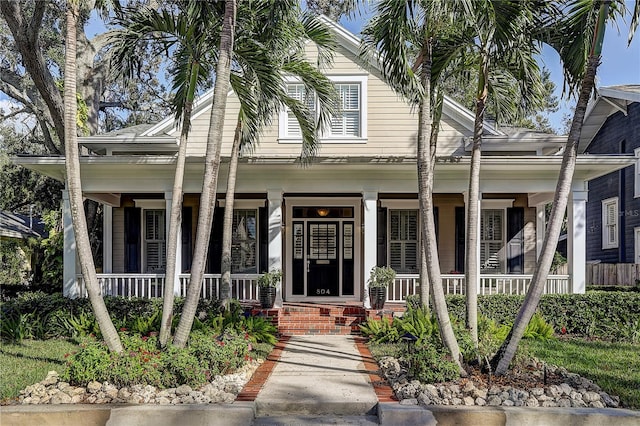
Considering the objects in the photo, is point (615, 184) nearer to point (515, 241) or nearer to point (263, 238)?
point (515, 241)

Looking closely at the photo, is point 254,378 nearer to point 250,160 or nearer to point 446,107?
point 250,160

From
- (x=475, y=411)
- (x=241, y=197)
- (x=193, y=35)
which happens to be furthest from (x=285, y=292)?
(x=475, y=411)

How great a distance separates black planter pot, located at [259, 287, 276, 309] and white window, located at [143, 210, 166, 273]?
12.2 feet

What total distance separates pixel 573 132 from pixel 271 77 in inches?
177

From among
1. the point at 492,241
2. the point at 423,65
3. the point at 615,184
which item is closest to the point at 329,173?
the point at 423,65

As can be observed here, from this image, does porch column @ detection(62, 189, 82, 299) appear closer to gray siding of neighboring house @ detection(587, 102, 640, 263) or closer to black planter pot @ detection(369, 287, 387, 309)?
black planter pot @ detection(369, 287, 387, 309)

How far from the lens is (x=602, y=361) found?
7168mm

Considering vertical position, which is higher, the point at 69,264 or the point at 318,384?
the point at 69,264

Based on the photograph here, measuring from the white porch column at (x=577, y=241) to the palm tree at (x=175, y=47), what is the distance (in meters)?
7.67

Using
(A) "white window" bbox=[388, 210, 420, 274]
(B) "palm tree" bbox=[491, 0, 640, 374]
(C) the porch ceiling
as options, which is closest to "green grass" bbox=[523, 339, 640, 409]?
(B) "palm tree" bbox=[491, 0, 640, 374]

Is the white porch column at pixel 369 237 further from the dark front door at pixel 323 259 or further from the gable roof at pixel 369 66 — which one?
the gable roof at pixel 369 66

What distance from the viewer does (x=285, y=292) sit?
1246cm

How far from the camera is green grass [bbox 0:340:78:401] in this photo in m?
5.89

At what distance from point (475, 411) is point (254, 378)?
2.77 metres
